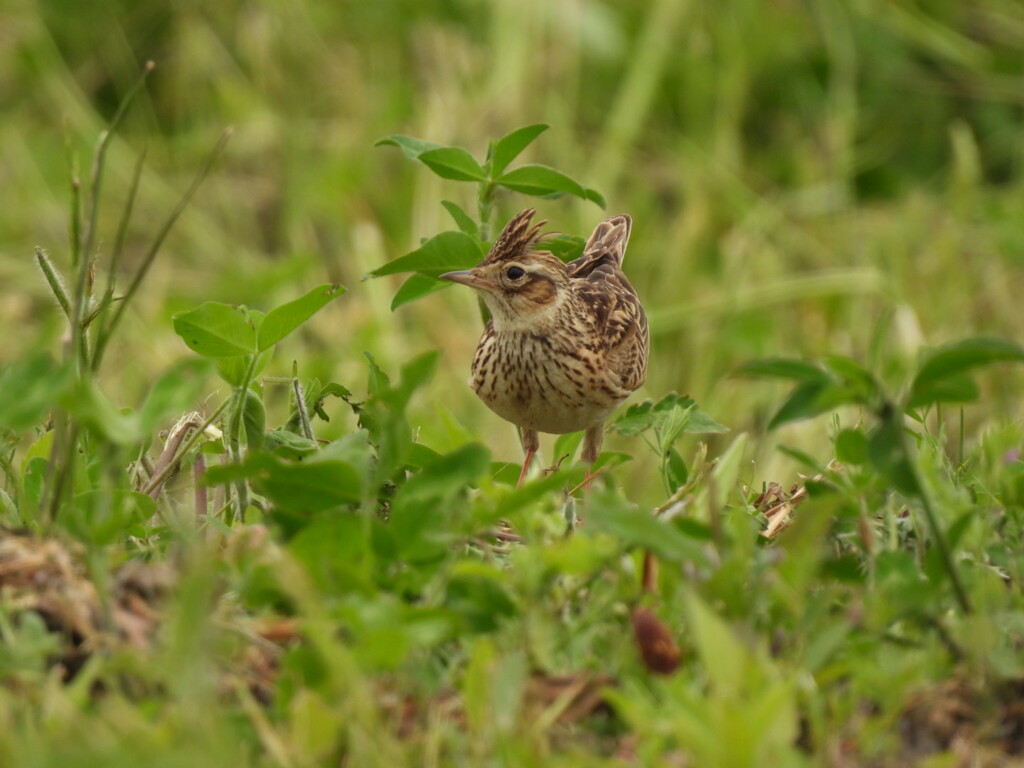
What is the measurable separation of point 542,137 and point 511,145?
19.3ft

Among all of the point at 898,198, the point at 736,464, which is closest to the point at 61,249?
the point at 898,198

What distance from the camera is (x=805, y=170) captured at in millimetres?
9156

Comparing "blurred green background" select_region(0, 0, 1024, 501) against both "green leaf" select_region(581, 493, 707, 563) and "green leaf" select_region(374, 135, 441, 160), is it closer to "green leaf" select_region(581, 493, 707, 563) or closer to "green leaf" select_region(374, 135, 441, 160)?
"green leaf" select_region(374, 135, 441, 160)

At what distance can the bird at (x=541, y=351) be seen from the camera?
3850 millimetres

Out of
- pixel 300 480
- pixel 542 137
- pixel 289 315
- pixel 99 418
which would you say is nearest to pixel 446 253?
pixel 289 315

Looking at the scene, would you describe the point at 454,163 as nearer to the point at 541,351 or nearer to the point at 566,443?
the point at 566,443

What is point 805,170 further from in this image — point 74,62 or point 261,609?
point 261,609

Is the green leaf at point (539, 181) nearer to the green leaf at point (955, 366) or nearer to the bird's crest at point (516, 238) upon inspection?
the bird's crest at point (516, 238)

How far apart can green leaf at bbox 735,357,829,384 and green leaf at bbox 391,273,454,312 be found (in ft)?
3.26

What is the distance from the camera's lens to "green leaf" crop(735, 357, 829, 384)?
2.00m

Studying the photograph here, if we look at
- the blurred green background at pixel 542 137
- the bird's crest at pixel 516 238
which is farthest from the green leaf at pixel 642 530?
the blurred green background at pixel 542 137

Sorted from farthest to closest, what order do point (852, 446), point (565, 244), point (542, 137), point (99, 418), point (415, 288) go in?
1. point (542, 137)
2. point (565, 244)
3. point (415, 288)
4. point (852, 446)
5. point (99, 418)

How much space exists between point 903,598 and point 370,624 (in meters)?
0.72

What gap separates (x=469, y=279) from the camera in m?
3.59
